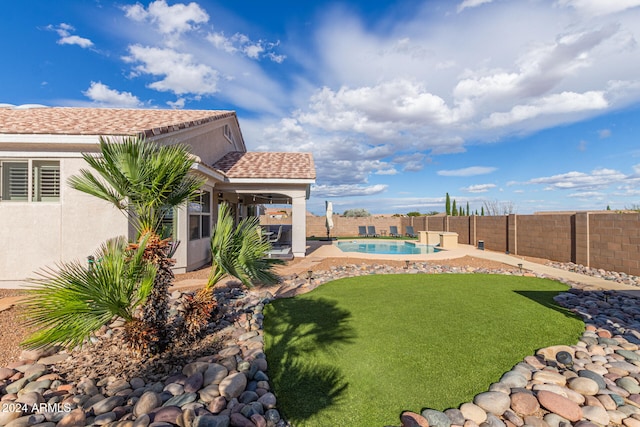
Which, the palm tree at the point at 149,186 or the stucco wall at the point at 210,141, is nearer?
the palm tree at the point at 149,186

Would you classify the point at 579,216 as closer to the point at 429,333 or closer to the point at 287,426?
the point at 429,333

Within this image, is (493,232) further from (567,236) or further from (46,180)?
(46,180)

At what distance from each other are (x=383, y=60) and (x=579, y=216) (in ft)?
45.8

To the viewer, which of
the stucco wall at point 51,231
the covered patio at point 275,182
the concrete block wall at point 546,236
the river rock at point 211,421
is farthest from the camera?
the covered patio at point 275,182

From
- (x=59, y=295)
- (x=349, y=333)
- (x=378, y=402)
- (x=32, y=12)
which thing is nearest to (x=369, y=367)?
(x=378, y=402)

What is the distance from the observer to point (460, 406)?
3.81 metres

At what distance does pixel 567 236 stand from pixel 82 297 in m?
18.8

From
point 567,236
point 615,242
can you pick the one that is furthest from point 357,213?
point 615,242

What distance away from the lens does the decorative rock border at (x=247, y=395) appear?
3527mm

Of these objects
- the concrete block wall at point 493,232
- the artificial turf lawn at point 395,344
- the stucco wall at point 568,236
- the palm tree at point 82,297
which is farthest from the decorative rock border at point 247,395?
the concrete block wall at point 493,232

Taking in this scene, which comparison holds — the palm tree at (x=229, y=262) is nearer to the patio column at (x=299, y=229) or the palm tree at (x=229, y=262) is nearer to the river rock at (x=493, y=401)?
the river rock at (x=493, y=401)

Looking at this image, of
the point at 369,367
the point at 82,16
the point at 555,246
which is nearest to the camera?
the point at 369,367

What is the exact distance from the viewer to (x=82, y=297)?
352cm

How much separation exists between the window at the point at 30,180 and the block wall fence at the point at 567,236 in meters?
21.1
